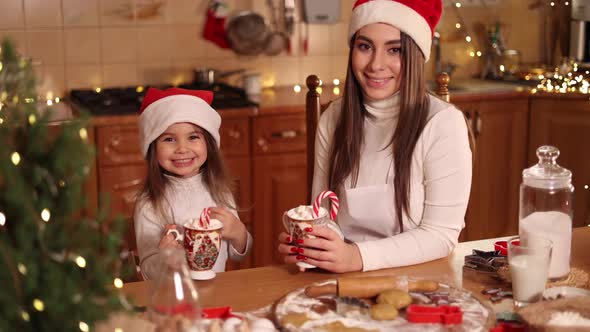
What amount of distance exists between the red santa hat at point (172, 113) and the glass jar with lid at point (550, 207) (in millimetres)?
770

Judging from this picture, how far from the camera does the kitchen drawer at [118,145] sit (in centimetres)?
301

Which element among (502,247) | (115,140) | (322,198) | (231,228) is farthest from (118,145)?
(502,247)

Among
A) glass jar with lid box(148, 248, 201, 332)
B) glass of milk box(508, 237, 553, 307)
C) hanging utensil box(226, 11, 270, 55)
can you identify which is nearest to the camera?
glass jar with lid box(148, 248, 201, 332)

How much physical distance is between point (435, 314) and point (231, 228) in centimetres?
64

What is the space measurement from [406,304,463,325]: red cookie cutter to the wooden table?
0.67 feet

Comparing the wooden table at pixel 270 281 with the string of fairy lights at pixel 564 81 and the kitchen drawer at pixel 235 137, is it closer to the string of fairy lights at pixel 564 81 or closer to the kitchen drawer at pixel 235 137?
the kitchen drawer at pixel 235 137

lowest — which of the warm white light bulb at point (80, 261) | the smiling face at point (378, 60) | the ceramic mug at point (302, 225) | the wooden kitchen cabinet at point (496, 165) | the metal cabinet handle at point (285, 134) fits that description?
the wooden kitchen cabinet at point (496, 165)

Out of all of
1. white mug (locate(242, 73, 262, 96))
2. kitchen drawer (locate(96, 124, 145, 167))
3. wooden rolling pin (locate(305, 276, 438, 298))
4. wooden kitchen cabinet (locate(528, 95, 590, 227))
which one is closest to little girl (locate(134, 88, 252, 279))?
wooden rolling pin (locate(305, 276, 438, 298))

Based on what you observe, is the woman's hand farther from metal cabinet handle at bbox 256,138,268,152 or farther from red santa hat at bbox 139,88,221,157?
metal cabinet handle at bbox 256,138,268,152

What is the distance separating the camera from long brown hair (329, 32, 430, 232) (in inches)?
73.9

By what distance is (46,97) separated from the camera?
344 centimetres

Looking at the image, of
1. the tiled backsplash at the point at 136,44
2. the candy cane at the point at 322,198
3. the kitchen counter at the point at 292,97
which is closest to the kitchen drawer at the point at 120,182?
the kitchen counter at the point at 292,97

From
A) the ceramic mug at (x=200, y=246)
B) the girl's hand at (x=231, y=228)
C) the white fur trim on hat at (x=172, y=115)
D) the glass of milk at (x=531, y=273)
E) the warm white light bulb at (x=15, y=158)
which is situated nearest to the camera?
the warm white light bulb at (x=15, y=158)

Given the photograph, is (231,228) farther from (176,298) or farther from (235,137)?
(235,137)
